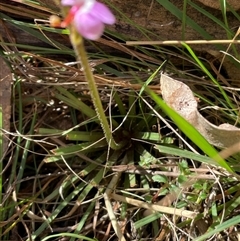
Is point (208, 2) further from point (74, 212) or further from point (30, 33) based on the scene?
point (74, 212)

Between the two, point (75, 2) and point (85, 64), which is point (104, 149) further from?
point (75, 2)

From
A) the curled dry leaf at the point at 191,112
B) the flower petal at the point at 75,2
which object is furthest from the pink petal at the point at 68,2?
the curled dry leaf at the point at 191,112

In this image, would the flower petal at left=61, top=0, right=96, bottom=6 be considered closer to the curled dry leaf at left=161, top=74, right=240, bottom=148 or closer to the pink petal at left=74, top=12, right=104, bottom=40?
the pink petal at left=74, top=12, right=104, bottom=40

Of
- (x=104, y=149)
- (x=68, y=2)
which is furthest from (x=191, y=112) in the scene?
(x=68, y=2)

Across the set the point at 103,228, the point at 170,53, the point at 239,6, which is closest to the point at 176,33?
the point at 170,53

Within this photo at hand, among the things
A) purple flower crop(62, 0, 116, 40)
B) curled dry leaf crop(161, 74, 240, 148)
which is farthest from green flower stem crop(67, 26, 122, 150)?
curled dry leaf crop(161, 74, 240, 148)

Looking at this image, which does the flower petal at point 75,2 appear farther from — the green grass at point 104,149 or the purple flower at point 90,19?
the green grass at point 104,149
